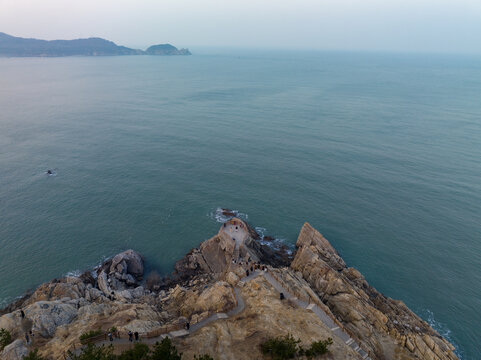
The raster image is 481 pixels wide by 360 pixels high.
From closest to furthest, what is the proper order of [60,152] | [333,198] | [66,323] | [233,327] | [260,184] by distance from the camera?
[233,327] < [66,323] < [333,198] < [260,184] < [60,152]

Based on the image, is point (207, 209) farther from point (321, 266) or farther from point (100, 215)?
point (321, 266)

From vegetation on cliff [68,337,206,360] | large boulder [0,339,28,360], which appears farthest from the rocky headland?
vegetation on cliff [68,337,206,360]

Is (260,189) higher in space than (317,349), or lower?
lower

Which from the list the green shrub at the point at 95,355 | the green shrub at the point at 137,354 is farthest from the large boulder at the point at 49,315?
the green shrub at the point at 137,354

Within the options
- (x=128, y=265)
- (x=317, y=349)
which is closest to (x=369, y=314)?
(x=317, y=349)

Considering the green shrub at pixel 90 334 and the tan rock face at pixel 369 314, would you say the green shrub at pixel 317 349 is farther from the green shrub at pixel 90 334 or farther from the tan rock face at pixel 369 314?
the green shrub at pixel 90 334

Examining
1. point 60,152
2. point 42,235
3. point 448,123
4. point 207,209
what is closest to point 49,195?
point 42,235

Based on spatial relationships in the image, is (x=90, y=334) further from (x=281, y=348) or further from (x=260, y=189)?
(x=260, y=189)
